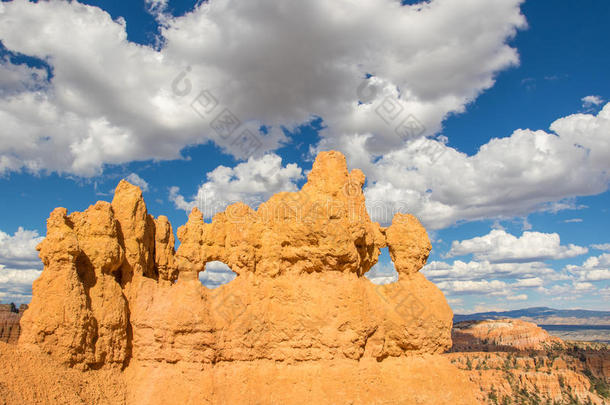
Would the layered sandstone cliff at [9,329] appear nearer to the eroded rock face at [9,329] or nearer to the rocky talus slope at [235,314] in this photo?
the eroded rock face at [9,329]

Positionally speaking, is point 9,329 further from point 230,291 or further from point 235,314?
point 235,314

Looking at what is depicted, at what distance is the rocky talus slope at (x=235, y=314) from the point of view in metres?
17.0

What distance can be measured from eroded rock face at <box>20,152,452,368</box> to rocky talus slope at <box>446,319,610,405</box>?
1755 inches

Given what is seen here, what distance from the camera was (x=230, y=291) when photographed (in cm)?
1933

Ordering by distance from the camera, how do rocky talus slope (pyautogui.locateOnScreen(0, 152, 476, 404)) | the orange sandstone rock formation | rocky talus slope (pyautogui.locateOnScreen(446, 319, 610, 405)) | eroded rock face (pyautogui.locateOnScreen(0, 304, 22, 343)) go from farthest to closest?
the orange sandstone rock formation
rocky talus slope (pyautogui.locateOnScreen(446, 319, 610, 405))
eroded rock face (pyautogui.locateOnScreen(0, 304, 22, 343))
rocky talus slope (pyautogui.locateOnScreen(0, 152, 476, 404))

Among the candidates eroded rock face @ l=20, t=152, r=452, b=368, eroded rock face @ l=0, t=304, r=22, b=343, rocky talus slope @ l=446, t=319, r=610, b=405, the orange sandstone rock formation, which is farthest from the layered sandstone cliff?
the orange sandstone rock formation

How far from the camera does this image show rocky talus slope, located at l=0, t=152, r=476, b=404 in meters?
17.0

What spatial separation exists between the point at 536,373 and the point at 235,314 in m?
63.3

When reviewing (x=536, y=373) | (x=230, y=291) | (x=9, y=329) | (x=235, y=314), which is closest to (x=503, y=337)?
(x=536, y=373)

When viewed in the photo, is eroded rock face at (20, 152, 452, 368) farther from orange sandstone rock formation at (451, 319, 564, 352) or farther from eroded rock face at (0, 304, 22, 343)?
orange sandstone rock formation at (451, 319, 564, 352)

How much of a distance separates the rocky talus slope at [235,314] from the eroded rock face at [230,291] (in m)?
0.05

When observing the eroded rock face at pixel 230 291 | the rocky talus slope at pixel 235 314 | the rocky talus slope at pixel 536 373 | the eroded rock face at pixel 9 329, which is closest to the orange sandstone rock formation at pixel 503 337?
the rocky talus slope at pixel 536 373

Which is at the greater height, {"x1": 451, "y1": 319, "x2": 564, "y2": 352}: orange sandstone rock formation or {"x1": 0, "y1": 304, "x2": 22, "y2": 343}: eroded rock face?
{"x1": 0, "y1": 304, "x2": 22, "y2": 343}: eroded rock face

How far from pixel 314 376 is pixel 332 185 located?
822cm
